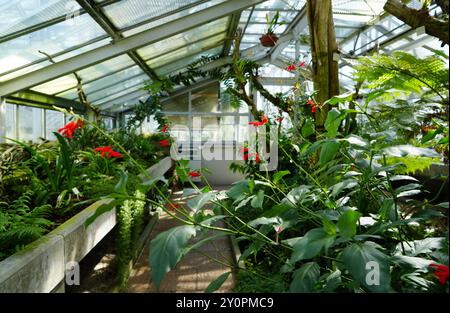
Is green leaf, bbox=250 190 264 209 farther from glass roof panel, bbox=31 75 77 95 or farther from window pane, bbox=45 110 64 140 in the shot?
window pane, bbox=45 110 64 140

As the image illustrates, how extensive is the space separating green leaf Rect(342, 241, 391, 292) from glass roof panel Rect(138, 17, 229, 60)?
5627 mm

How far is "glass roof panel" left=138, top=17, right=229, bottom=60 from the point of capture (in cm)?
574

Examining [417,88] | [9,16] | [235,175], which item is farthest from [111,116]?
[417,88]

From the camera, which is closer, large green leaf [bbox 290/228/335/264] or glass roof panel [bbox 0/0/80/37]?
large green leaf [bbox 290/228/335/264]

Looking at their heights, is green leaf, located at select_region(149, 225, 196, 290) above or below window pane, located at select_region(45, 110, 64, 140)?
below

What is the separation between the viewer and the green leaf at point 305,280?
558 mm

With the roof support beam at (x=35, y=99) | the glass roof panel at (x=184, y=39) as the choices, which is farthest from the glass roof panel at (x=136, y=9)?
the roof support beam at (x=35, y=99)

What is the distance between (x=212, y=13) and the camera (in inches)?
189

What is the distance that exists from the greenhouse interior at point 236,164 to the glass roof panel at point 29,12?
0.7 inches

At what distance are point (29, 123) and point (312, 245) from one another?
5.87 m

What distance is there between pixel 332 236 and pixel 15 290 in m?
0.82

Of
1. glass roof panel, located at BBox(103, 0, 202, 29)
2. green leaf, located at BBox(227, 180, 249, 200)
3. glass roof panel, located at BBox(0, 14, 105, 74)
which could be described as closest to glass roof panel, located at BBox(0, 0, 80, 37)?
glass roof panel, located at BBox(0, 14, 105, 74)

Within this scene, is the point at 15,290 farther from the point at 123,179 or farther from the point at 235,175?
the point at 235,175

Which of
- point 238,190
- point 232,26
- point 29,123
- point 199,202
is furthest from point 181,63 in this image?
point 199,202
